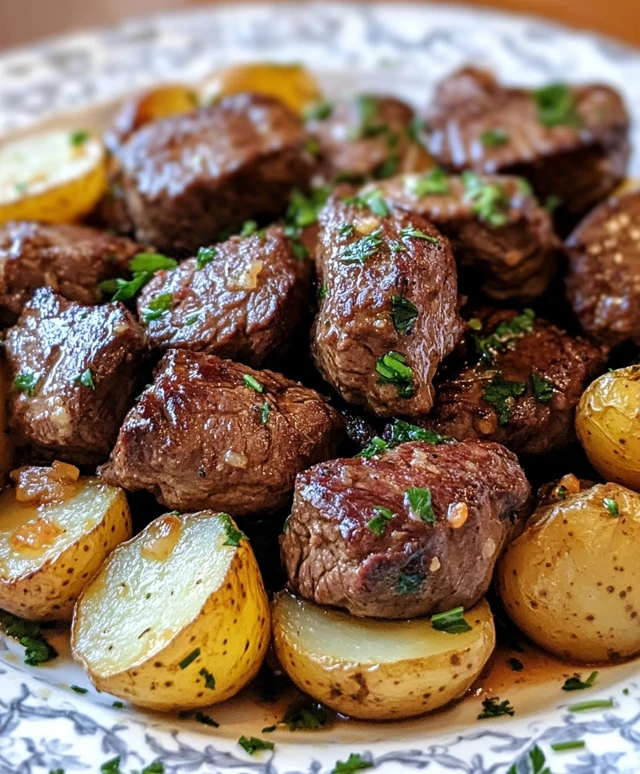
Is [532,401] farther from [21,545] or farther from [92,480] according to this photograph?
[21,545]

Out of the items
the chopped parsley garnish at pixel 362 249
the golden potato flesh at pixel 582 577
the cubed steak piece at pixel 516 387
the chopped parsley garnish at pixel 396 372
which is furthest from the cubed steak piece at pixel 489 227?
the golden potato flesh at pixel 582 577

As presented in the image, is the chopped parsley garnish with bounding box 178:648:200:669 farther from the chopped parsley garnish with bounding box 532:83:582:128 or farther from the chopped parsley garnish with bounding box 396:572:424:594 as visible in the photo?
the chopped parsley garnish with bounding box 532:83:582:128

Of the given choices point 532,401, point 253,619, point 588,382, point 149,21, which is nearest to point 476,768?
point 253,619

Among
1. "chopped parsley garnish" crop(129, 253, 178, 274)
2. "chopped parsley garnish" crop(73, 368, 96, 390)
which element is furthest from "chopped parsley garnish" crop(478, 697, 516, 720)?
"chopped parsley garnish" crop(129, 253, 178, 274)

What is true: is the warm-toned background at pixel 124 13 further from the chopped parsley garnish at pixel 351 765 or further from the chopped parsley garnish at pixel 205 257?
the chopped parsley garnish at pixel 351 765

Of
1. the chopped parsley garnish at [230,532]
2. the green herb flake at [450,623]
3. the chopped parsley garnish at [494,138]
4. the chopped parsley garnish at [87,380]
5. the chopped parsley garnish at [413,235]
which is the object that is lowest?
the green herb flake at [450,623]

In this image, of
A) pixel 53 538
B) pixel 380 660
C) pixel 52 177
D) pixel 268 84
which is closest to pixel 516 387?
pixel 380 660
